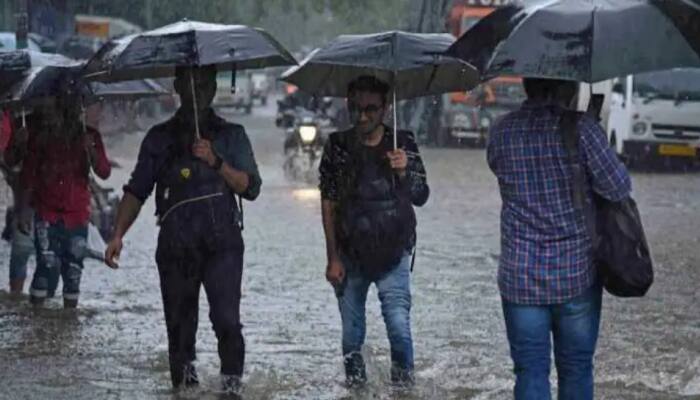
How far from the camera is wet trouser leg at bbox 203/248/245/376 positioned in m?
7.59

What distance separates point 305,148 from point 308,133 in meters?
0.26

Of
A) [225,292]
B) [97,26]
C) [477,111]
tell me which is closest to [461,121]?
[477,111]

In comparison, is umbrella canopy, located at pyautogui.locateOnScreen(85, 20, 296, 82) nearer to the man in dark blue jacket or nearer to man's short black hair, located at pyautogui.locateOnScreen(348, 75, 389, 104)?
the man in dark blue jacket

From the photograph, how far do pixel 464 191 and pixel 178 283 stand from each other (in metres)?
15.9

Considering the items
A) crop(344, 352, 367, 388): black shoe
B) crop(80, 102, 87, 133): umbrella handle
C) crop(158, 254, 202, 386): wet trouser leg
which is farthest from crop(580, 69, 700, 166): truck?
crop(158, 254, 202, 386): wet trouser leg

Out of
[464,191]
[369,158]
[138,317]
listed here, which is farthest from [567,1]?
[464,191]

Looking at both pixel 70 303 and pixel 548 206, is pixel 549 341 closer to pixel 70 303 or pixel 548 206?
pixel 548 206

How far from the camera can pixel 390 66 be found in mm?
7770

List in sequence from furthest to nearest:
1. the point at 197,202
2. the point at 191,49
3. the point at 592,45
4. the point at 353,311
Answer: the point at 353,311
the point at 197,202
the point at 191,49
the point at 592,45

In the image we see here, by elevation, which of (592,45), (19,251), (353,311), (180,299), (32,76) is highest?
(592,45)

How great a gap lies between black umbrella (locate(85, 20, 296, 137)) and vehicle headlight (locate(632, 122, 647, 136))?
2052 cm

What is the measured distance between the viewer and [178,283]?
7.70 metres

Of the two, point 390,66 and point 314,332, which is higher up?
point 390,66

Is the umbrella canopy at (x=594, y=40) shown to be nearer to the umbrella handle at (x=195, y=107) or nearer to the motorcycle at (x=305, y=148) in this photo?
the umbrella handle at (x=195, y=107)
